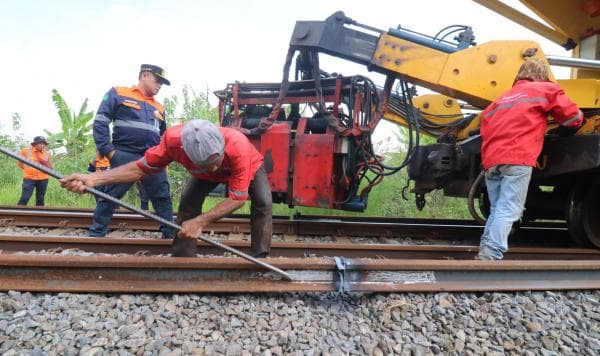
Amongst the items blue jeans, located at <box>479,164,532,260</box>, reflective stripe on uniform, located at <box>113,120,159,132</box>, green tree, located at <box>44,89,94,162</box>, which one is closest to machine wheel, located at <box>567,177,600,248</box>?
blue jeans, located at <box>479,164,532,260</box>

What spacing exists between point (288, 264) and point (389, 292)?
0.71 m

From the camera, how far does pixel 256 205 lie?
2.99m

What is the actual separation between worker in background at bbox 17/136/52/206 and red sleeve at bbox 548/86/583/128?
7.98 metres

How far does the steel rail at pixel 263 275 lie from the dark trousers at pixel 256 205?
0.41m

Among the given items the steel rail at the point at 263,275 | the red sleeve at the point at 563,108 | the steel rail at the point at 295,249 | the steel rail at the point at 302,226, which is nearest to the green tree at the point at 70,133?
the steel rail at the point at 302,226

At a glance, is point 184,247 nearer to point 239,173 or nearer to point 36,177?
point 239,173

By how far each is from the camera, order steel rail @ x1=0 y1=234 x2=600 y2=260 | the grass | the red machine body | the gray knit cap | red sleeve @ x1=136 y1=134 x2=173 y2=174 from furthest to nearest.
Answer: the grass
the red machine body
steel rail @ x1=0 y1=234 x2=600 y2=260
red sleeve @ x1=136 y1=134 x2=173 y2=174
the gray knit cap

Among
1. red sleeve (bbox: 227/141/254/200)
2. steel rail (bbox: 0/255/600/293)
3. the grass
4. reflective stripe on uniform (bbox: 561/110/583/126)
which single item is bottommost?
steel rail (bbox: 0/255/600/293)

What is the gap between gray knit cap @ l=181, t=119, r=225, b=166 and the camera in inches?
91.8

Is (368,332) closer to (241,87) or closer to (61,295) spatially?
(61,295)

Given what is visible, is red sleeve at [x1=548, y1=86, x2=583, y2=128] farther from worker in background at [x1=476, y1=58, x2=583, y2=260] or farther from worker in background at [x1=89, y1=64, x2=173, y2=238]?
worker in background at [x1=89, y1=64, x2=173, y2=238]

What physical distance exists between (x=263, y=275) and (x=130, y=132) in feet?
7.46

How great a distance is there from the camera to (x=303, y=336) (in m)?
2.13

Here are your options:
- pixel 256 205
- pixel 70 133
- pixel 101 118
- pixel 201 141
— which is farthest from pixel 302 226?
pixel 70 133
